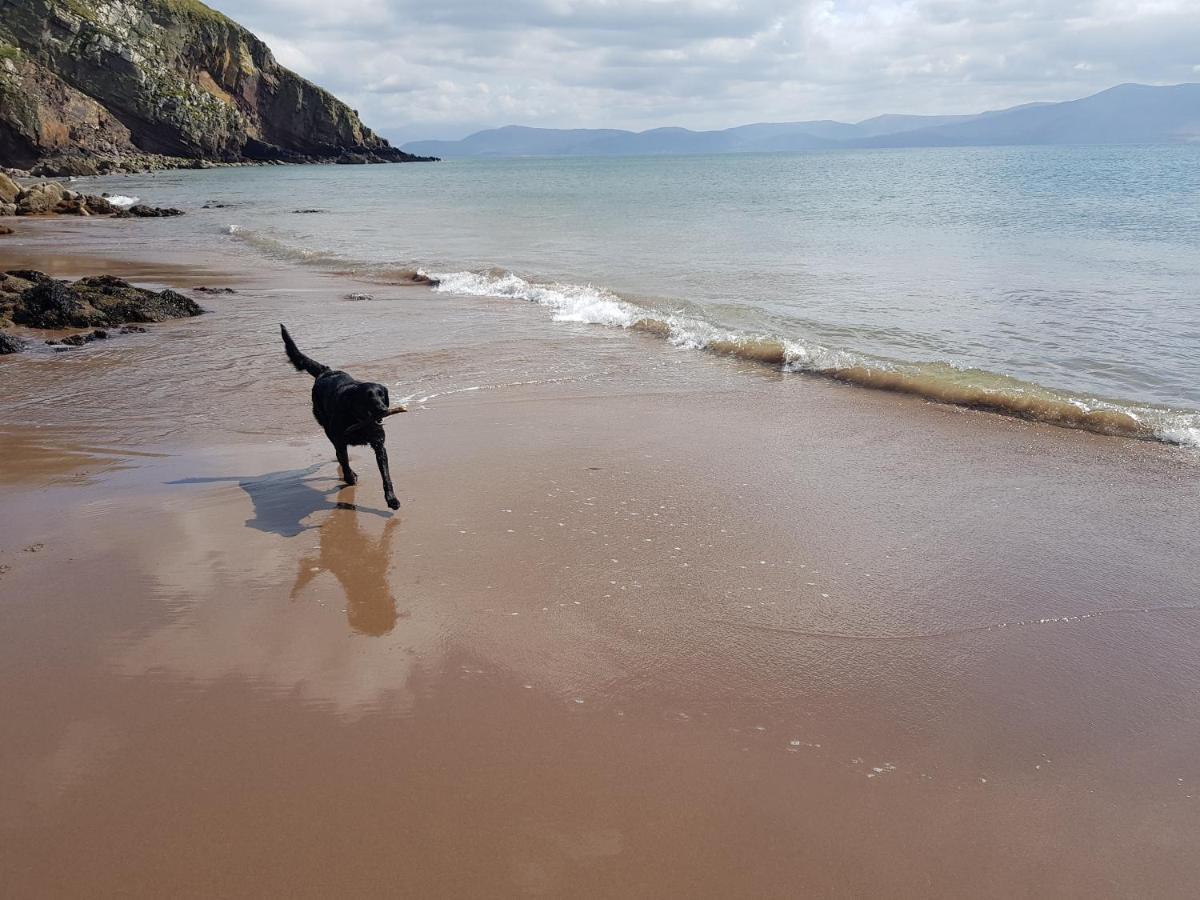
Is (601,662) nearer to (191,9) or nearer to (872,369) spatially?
(872,369)

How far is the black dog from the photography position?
592 cm

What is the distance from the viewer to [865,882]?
276 centimetres

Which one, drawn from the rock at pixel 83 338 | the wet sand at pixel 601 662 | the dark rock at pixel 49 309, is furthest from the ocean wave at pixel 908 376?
the dark rock at pixel 49 309

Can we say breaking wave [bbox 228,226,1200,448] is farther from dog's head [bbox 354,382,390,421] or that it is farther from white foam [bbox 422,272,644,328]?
dog's head [bbox 354,382,390,421]

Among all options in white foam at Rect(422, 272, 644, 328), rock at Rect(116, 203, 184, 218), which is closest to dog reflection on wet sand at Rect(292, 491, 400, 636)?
white foam at Rect(422, 272, 644, 328)

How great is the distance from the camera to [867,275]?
717 inches

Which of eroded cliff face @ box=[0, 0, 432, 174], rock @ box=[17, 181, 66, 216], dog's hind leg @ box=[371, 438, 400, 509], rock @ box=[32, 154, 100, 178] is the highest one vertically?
eroded cliff face @ box=[0, 0, 432, 174]

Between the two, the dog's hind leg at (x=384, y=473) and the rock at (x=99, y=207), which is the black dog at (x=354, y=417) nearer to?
the dog's hind leg at (x=384, y=473)

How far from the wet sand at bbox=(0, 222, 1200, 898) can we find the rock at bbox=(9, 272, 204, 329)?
216 inches

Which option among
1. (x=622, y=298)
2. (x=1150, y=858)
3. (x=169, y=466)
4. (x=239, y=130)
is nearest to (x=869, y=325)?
(x=622, y=298)

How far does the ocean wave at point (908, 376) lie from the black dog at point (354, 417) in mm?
5517

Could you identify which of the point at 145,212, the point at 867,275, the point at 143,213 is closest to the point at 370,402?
the point at 867,275

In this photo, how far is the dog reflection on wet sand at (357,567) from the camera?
4.43 meters

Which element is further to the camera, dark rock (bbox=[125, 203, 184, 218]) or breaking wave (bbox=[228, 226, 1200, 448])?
dark rock (bbox=[125, 203, 184, 218])
